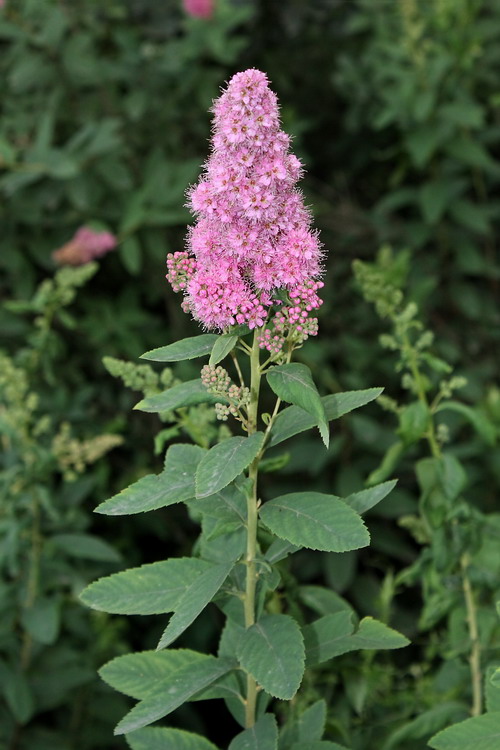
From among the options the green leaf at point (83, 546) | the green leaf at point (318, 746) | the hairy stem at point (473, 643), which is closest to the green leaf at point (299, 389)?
the green leaf at point (318, 746)

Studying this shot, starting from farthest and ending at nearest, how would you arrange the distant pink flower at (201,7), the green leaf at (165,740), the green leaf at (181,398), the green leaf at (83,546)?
the distant pink flower at (201,7) → the green leaf at (83,546) → the green leaf at (165,740) → the green leaf at (181,398)

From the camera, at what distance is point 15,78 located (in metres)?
2.78

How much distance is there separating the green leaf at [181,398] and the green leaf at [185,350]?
0.18ft

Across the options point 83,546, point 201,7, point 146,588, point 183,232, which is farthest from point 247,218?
point 201,7

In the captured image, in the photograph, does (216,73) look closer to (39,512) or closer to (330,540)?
(39,512)

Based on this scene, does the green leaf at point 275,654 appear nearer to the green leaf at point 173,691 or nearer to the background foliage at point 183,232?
the green leaf at point 173,691

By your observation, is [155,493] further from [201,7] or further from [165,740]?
[201,7]

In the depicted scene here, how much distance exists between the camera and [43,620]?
1920mm

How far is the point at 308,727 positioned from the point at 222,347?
59 cm

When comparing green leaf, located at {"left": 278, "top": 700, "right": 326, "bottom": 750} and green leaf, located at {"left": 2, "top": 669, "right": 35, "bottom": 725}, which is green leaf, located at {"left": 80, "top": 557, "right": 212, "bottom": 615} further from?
green leaf, located at {"left": 2, "top": 669, "right": 35, "bottom": 725}

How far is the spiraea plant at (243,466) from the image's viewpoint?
Result: 3.34ft

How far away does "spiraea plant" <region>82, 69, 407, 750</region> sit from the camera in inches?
40.0

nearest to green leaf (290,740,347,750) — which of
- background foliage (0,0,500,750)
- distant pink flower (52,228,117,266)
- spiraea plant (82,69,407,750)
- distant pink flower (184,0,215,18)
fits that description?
spiraea plant (82,69,407,750)

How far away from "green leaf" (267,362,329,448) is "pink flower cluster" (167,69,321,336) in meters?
0.07
